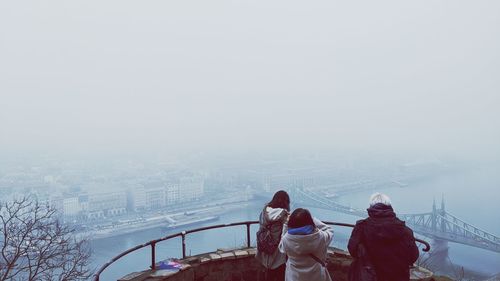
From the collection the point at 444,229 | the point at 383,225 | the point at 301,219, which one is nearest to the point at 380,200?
the point at 383,225

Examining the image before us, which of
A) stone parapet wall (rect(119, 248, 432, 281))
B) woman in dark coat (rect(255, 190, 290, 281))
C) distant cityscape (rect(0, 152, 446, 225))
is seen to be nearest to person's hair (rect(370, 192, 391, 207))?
woman in dark coat (rect(255, 190, 290, 281))

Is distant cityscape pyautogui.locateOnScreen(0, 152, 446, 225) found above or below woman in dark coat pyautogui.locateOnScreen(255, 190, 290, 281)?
below

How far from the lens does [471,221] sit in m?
36.3

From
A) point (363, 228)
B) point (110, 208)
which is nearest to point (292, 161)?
point (110, 208)

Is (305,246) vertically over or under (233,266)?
over

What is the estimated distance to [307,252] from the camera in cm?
205

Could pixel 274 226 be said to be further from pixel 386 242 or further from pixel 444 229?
pixel 444 229

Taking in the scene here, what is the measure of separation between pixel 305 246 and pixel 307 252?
0.05 meters

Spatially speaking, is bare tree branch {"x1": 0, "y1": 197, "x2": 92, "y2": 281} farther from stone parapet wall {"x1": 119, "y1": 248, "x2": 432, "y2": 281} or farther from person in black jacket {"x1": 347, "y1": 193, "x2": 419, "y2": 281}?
person in black jacket {"x1": 347, "y1": 193, "x2": 419, "y2": 281}

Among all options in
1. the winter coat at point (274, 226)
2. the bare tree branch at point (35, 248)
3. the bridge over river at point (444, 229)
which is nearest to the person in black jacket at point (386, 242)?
Answer: the winter coat at point (274, 226)

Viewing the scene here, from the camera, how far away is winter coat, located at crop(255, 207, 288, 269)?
94.5 inches

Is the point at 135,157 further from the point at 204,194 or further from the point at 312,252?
the point at 312,252

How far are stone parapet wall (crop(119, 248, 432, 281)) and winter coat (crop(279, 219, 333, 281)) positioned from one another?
1266 millimetres

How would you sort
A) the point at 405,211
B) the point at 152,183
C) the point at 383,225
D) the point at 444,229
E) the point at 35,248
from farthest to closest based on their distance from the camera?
the point at 152,183 → the point at 405,211 → the point at 444,229 → the point at 35,248 → the point at 383,225
